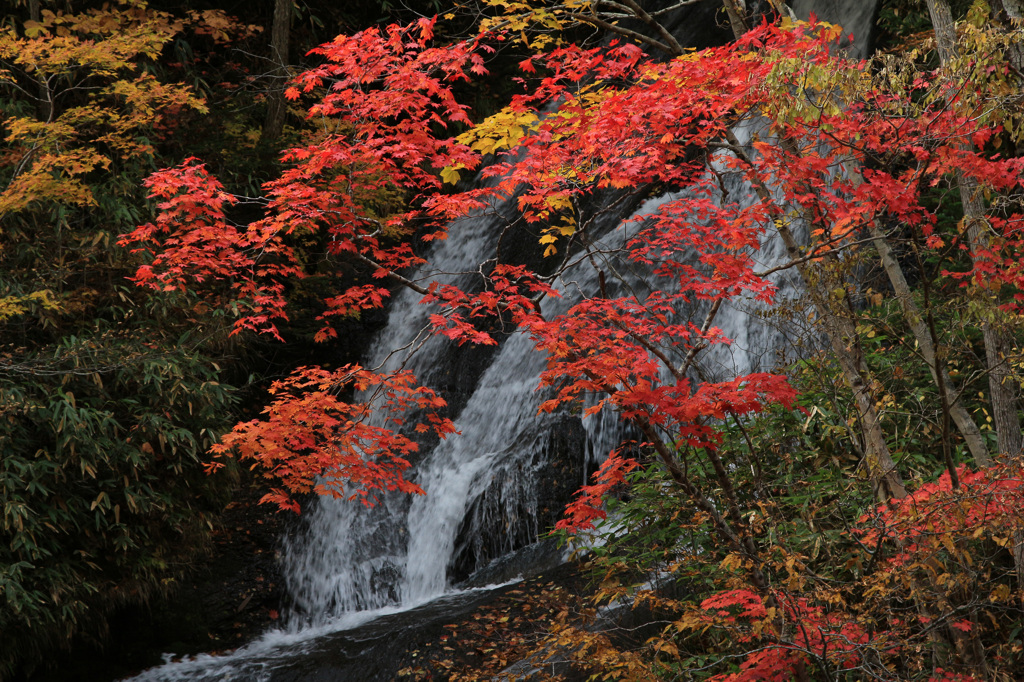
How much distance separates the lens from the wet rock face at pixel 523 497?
7.55 m

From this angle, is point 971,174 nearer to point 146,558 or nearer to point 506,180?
point 506,180

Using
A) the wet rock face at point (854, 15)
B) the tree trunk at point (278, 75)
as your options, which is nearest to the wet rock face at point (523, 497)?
the wet rock face at point (854, 15)

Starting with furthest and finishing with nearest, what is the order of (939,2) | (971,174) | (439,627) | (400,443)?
(439,627)
(400,443)
(939,2)
(971,174)

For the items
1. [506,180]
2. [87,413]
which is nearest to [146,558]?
[87,413]

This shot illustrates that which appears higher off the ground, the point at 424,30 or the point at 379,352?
the point at 424,30

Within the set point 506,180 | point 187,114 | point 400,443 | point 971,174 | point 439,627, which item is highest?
point 187,114

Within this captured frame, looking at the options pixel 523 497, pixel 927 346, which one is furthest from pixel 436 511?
pixel 927 346

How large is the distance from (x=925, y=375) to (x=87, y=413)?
23.5ft

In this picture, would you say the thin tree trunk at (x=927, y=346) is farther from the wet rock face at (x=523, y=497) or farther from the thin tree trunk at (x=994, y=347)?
the wet rock face at (x=523, y=497)

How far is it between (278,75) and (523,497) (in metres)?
7.31

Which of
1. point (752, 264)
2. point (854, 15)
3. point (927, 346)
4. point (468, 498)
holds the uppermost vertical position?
point (854, 15)

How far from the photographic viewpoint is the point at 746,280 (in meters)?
3.68

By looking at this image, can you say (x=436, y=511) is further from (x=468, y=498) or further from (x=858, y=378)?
(x=858, y=378)

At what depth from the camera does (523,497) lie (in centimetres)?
767
